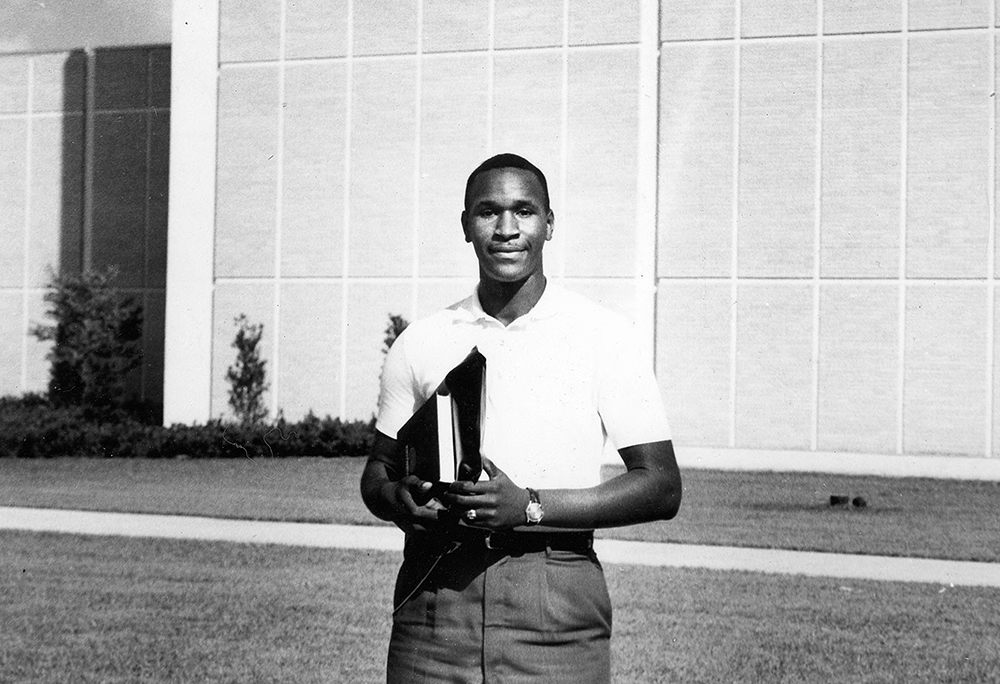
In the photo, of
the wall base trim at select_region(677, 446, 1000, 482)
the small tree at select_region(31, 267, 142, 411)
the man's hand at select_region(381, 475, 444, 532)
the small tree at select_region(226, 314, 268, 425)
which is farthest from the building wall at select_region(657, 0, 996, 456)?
the man's hand at select_region(381, 475, 444, 532)

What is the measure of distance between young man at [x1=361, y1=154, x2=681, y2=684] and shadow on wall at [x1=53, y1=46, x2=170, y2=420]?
25810 millimetres

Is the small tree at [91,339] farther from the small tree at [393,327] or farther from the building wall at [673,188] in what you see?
the small tree at [393,327]

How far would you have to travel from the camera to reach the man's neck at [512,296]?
10.2 feet

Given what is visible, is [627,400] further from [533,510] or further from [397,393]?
[397,393]

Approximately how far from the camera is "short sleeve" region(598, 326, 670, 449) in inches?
118

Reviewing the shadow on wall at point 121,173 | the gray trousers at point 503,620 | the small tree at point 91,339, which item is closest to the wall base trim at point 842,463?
the small tree at point 91,339

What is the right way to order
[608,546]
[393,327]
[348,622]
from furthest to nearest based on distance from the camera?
[393,327] < [608,546] < [348,622]

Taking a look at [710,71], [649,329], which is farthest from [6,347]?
[710,71]

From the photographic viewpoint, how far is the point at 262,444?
22391mm

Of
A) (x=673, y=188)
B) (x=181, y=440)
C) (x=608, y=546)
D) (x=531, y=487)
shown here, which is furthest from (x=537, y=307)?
(x=673, y=188)

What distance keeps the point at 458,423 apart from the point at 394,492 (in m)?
0.32

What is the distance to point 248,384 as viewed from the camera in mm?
24797

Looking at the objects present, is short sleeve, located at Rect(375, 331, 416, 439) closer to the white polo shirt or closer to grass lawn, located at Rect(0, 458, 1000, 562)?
the white polo shirt

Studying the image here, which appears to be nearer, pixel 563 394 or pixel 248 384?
pixel 563 394
